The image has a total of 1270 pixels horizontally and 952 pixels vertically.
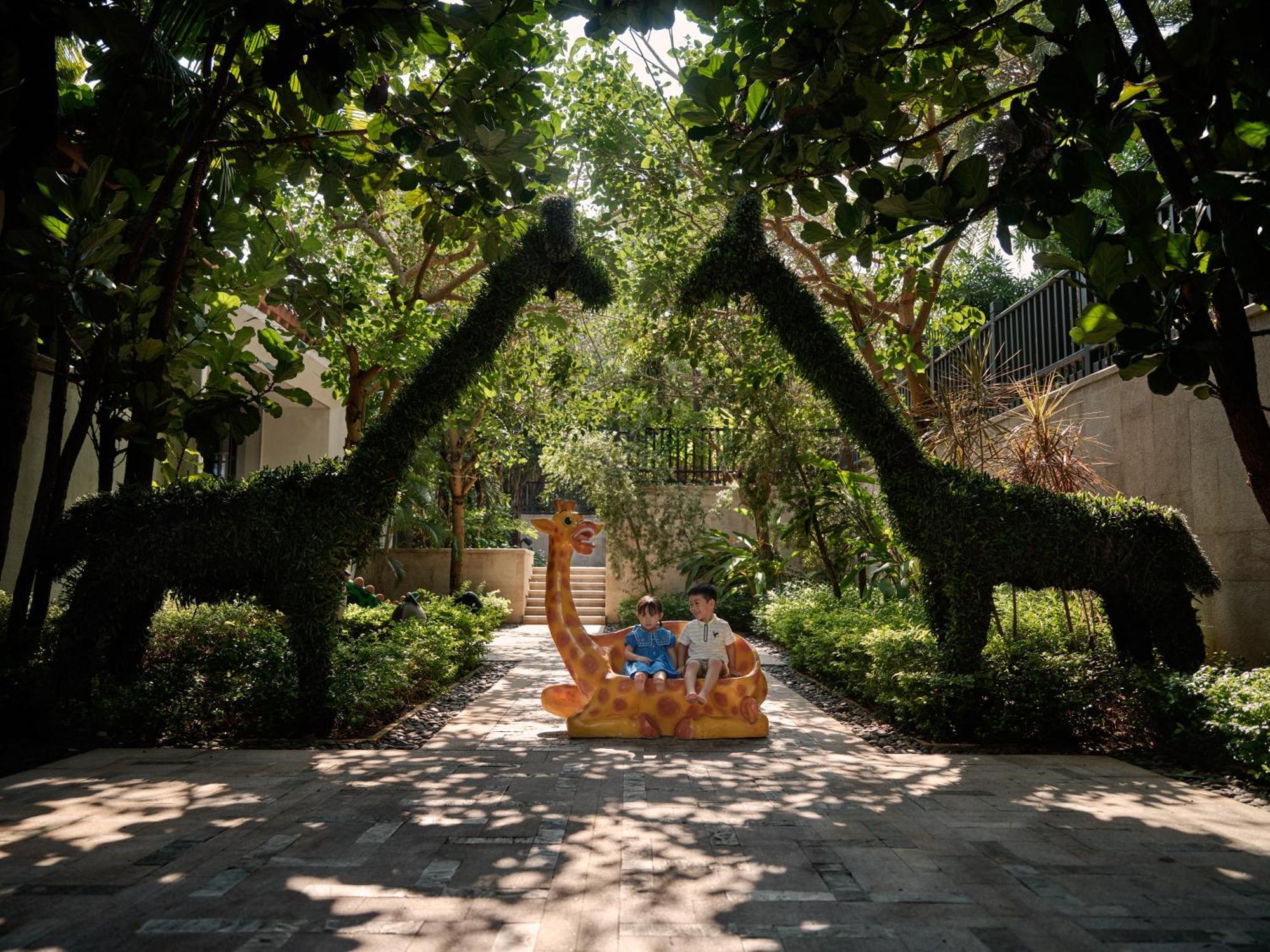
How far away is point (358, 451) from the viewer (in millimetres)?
7086

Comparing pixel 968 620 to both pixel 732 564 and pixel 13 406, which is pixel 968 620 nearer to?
pixel 13 406

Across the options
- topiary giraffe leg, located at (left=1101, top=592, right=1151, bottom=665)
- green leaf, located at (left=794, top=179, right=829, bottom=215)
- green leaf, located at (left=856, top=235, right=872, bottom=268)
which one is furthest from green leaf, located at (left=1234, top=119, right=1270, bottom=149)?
topiary giraffe leg, located at (left=1101, top=592, right=1151, bottom=665)

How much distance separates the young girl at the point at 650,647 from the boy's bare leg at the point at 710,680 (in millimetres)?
341

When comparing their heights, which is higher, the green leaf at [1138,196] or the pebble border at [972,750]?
the green leaf at [1138,196]

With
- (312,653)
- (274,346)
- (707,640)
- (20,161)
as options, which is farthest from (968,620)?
(20,161)

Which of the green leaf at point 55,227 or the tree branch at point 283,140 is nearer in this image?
the green leaf at point 55,227

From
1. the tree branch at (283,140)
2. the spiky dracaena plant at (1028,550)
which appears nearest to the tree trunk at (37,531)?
the tree branch at (283,140)

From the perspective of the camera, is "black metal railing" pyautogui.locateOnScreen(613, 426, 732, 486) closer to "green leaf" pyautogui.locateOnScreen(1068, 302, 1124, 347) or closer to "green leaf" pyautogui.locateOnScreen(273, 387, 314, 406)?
"green leaf" pyautogui.locateOnScreen(273, 387, 314, 406)

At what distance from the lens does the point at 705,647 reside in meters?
6.85

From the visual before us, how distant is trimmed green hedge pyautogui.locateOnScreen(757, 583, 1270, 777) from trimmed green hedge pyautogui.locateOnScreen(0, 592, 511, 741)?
174 inches

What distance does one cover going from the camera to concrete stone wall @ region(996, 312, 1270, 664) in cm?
793

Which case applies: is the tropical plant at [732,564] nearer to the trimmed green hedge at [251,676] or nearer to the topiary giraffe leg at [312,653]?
the trimmed green hedge at [251,676]

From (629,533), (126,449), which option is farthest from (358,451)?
(629,533)

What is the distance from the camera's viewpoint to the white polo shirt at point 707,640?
22.4 ft
